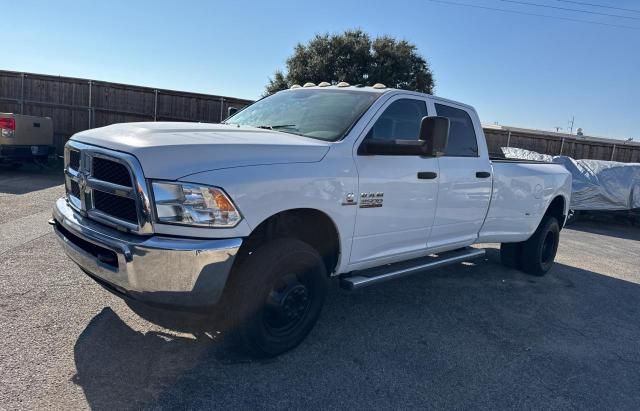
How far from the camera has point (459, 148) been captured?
5.03 meters

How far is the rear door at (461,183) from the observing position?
4656 millimetres

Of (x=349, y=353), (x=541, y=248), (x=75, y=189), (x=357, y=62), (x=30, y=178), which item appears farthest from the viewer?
(x=357, y=62)

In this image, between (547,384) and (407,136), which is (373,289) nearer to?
(407,136)

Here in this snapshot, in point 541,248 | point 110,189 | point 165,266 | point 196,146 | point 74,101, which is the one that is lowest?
point 541,248

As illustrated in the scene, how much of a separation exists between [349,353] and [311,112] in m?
2.02

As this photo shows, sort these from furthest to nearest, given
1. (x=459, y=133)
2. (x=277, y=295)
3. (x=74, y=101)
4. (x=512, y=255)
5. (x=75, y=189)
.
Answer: (x=74, y=101) → (x=512, y=255) → (x=459, y=133) → (x=75, y=189) → (x=277, y=295)

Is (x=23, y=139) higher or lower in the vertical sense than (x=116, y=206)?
lower

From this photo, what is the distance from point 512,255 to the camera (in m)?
6.73

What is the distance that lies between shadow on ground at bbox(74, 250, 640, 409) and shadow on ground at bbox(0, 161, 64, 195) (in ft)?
23.8

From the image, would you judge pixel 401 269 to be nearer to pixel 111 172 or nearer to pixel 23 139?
pixel 111 172

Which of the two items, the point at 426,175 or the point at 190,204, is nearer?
the point at 190,204

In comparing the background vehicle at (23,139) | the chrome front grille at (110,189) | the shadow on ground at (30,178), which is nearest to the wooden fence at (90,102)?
the shadow on ground at (30,178)

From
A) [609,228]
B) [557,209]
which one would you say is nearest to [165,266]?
[557,209]

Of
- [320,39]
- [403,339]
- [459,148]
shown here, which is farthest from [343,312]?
[320,39]
